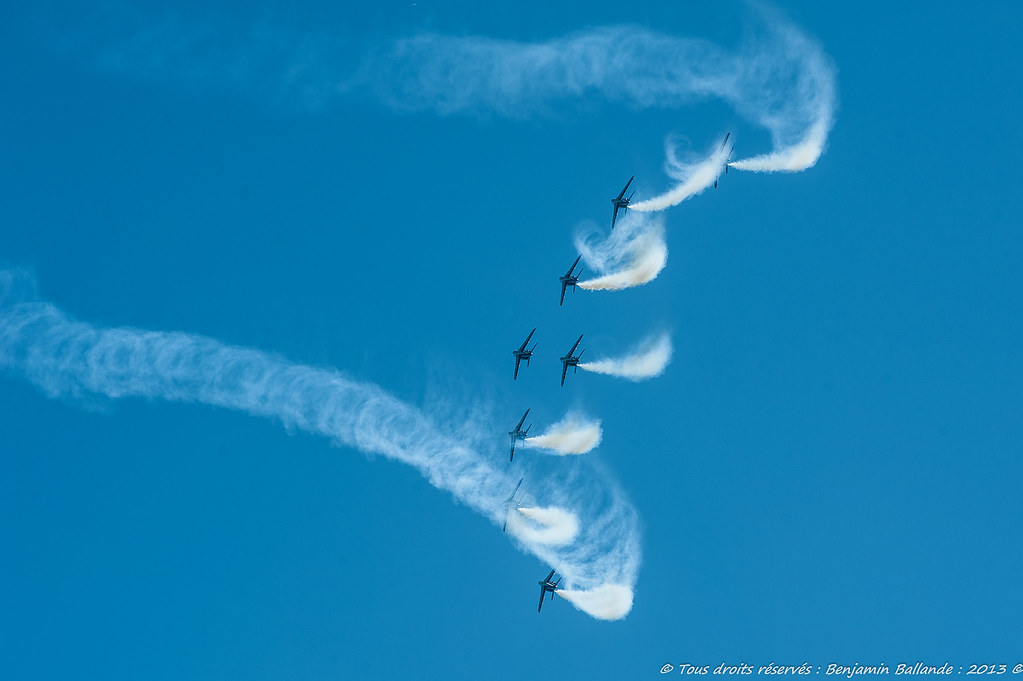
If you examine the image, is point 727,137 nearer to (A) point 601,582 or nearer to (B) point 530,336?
(B) point 530,336

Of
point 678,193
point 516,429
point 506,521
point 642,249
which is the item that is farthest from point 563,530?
point 678,193

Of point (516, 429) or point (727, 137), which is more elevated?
point (727, 137)

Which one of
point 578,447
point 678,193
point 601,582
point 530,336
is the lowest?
point 601,582

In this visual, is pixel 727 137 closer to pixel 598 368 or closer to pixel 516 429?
pixel 598 368

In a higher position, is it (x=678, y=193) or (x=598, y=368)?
(x=678, y=193)

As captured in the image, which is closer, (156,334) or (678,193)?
(156,334)

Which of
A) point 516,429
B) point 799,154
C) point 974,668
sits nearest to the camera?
point 974,668

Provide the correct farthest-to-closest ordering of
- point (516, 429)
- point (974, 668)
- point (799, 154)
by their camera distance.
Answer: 1. point (516, 429)
2. point (799, 154)
3. point (974, 668)

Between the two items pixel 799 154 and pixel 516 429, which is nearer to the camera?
pixel 799 154

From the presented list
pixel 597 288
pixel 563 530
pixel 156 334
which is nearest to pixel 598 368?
pixel 597 288
